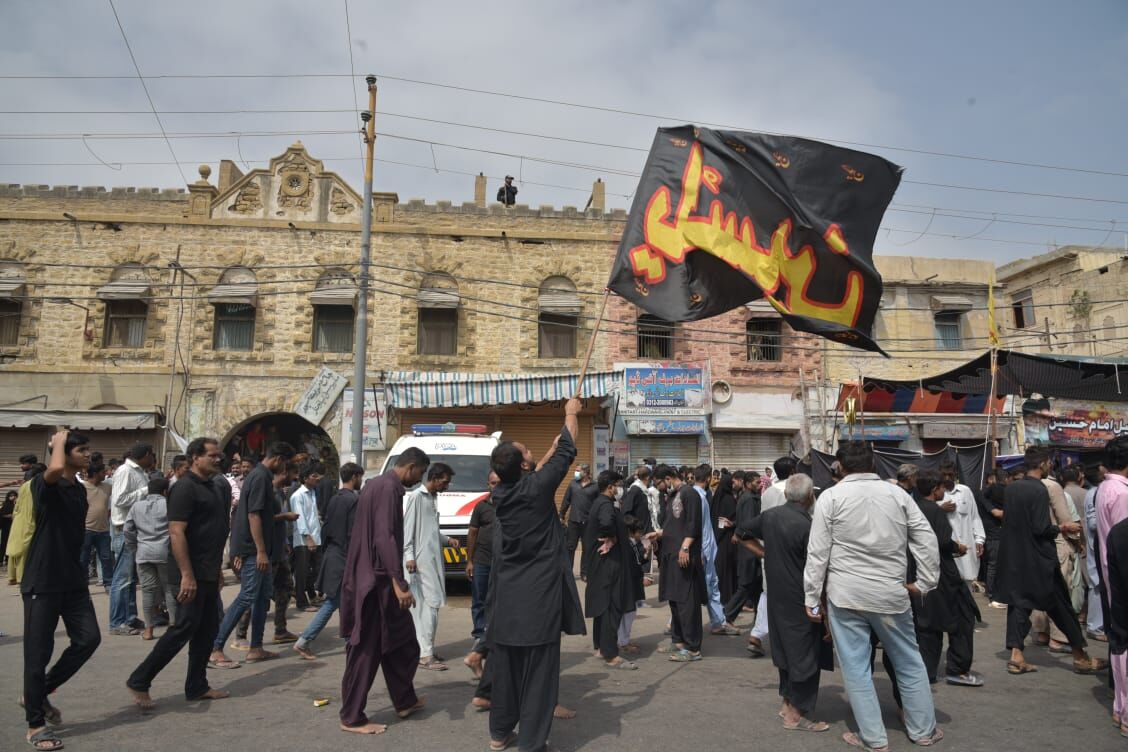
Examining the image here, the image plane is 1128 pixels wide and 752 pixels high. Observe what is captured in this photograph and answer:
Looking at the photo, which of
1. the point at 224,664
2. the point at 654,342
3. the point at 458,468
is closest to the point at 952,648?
the point at 224,664

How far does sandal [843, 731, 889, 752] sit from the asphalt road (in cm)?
12

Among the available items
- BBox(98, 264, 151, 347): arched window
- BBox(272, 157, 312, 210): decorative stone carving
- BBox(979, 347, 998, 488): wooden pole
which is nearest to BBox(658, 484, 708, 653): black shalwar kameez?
BBox(979, 347, 998, 488): wooden pole

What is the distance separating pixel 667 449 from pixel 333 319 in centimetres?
971

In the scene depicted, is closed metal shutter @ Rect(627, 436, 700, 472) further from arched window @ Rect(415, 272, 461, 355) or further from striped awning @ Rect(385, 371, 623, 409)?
arched window @ Rect(415, 272, 461, 355)

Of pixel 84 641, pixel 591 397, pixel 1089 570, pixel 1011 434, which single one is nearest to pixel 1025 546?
pixel 1089 570

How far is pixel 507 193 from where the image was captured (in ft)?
73.5

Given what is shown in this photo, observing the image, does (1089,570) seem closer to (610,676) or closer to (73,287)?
(610,676)

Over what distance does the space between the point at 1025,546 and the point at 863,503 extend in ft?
9.94

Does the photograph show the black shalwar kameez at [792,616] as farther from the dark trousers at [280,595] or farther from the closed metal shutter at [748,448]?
the closed metal shutter at [748,448]

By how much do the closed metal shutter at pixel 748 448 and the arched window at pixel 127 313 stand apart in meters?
15.7

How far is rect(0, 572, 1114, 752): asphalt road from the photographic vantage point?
16.0ft

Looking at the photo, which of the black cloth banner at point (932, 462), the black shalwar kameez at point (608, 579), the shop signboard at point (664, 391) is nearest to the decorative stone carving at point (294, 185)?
the shop signboard at point (664, 391)

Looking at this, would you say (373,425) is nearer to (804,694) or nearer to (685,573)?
(685,573)

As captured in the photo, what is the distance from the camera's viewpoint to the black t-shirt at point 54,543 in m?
4.88
